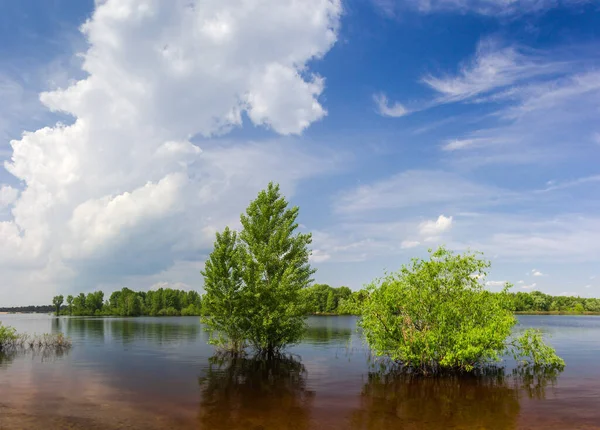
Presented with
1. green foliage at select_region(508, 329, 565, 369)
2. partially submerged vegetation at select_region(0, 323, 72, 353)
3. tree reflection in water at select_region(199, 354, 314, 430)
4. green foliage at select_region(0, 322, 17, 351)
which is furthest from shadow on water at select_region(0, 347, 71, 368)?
green foliage at select_region(508, 329, 565, 369)

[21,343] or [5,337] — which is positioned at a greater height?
[5,337]

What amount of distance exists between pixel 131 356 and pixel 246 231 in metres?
21.7

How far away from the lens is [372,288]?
3997 centimetres

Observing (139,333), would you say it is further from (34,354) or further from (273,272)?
(273,272)

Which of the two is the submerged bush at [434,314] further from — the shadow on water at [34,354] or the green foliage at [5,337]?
the green foliage at [5,337]

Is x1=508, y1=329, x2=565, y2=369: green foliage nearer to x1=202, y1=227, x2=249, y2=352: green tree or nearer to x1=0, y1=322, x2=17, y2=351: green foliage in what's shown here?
x1=202, y1=227, x2=249, y2=352: green tree

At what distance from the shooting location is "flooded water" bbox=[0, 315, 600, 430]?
25125 millimetres

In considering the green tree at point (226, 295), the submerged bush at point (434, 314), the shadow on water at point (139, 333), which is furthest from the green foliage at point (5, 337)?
the submerged bush at point (434, 314)

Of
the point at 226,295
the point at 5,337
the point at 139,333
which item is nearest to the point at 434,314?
the point at 226,295

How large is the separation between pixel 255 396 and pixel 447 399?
537 inches

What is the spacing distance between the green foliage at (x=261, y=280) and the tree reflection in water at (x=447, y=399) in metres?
→ 13.9

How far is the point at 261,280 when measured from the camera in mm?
50750

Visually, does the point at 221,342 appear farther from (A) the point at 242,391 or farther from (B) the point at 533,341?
(B) the point at 533,341

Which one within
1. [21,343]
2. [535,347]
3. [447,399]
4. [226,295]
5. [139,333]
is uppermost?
[226,295]
